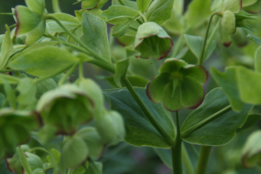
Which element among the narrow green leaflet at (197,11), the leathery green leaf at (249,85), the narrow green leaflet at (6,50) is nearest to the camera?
the leathery green leaf at (249,85)

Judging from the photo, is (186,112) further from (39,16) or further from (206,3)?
(39,16)

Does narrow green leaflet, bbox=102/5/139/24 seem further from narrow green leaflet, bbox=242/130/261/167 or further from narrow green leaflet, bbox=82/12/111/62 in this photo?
narrow green leaflet, bbox=242/130/261/167

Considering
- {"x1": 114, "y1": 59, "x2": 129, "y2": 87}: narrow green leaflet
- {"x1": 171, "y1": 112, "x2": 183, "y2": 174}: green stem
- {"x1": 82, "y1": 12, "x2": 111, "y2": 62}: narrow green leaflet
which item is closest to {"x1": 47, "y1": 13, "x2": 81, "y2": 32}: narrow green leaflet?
{"x1": 82, "y1": 12, "x2": 111, "y2": 62}: narrow green leaflet

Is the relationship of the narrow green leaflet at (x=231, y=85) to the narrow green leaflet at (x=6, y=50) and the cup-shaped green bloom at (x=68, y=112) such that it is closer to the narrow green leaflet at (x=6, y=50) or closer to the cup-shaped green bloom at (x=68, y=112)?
the cup-shaped green bloom at (x=68, y=112)

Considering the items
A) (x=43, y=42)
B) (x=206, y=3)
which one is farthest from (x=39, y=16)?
(x=206, y=3)

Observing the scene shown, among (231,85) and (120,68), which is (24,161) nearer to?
(120,68)

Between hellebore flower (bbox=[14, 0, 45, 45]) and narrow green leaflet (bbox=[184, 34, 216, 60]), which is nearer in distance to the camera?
hellebore flower (bbox=[14, 0, 45, 45])

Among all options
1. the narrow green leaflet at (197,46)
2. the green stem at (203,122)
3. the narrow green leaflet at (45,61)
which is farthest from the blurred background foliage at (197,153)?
the narrow green leaflet at (45,61)
